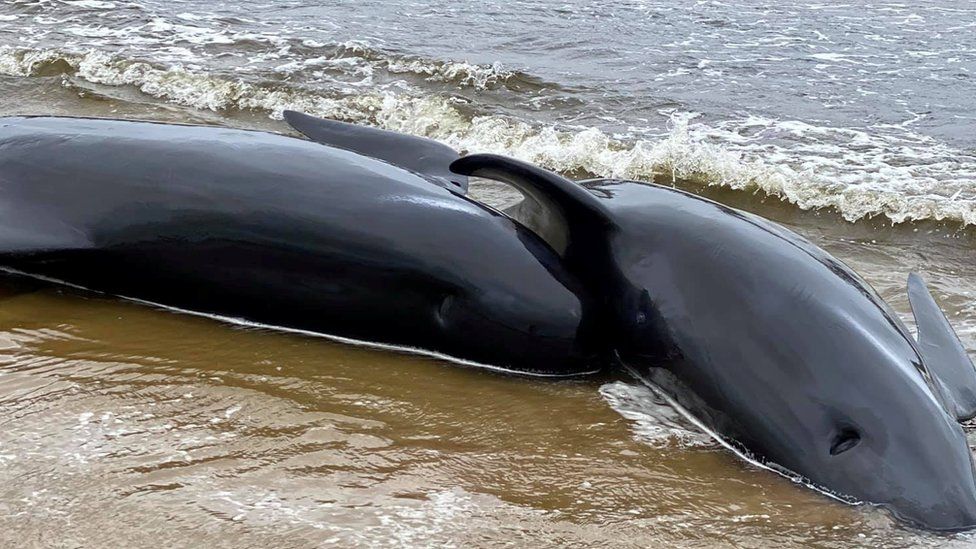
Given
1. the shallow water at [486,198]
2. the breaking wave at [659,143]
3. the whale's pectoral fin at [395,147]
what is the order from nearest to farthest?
the shallow water at [486,198]
the whale's pectoral fin at [395,147]
the breaking wave at [659,143]

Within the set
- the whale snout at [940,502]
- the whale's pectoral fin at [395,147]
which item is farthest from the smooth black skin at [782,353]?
the whale's pectoral fin at [395,147]

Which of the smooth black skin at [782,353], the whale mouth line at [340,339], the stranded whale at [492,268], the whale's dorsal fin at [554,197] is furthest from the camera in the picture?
the whale mouth line at [340,339]

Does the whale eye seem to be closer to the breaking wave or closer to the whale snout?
the whale snout

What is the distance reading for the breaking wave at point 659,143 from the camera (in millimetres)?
9375

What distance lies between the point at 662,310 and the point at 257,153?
7.26 feet

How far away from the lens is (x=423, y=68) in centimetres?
1295

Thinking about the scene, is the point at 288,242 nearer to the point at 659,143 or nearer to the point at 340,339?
the point at 340,339

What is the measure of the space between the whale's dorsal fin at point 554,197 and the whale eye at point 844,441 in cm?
153

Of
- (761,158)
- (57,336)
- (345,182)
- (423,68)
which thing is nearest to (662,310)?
(345,182)

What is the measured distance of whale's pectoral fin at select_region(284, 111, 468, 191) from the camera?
19.8 ft

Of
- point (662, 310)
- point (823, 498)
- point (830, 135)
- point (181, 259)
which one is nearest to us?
point (823, 498)

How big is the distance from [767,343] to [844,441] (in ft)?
1.87

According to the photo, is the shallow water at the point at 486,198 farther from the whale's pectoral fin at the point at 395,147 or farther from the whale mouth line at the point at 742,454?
the whale's pectoral fin at the point at 395,147

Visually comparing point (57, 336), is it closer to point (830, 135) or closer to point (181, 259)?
point (181, 259)
